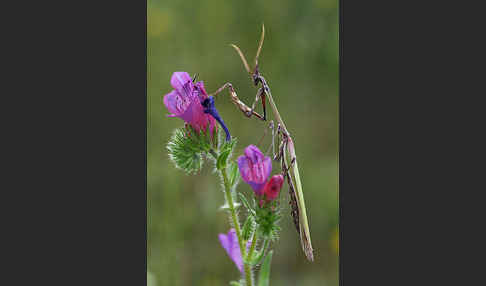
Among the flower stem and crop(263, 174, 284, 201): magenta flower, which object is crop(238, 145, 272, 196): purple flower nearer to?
crop(263, 174, 284, 201): magenta flower

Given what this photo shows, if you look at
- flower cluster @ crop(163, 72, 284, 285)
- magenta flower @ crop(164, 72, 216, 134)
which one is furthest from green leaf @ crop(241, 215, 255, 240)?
magenta flower @ crop(164, 72, 216, 134)

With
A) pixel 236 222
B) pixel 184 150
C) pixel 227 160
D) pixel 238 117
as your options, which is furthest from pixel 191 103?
pixel 238 117

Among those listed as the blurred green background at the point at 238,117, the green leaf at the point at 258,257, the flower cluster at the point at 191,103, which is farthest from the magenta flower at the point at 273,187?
the blurred green background at the point at 238,117

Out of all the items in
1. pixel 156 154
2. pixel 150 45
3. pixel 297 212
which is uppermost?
pixel 150 45

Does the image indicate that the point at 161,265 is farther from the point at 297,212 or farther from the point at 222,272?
the point at 297,212

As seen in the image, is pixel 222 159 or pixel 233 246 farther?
pixel 233 246

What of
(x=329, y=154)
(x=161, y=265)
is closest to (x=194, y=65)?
(x=329, y=154)

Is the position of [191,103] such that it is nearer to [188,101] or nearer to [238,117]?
[188,101]
